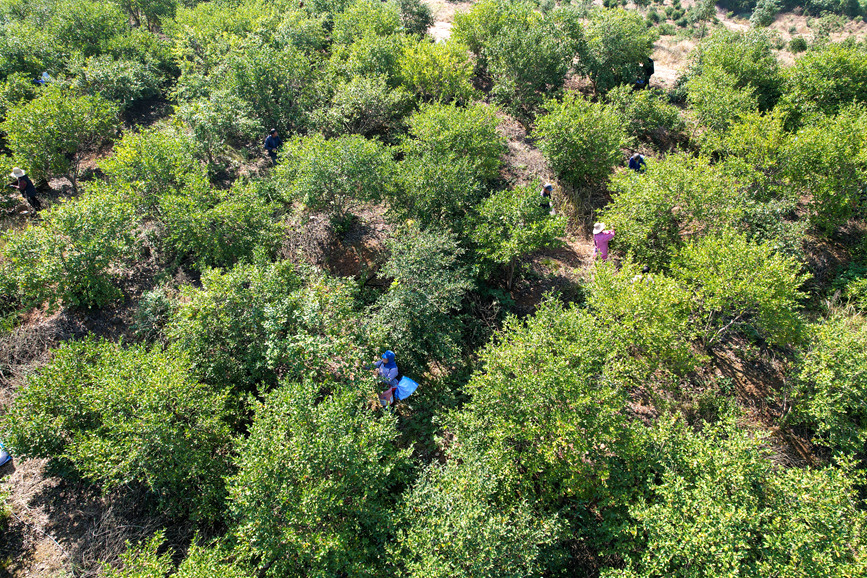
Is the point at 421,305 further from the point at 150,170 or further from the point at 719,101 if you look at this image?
the point at 719,101

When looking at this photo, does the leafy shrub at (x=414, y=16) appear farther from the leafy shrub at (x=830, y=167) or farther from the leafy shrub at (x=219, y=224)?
the leafy shrub at (x=830, y=167)

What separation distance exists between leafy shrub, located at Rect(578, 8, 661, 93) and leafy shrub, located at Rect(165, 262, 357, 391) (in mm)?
18819

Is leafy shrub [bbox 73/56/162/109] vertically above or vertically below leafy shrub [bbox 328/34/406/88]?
below

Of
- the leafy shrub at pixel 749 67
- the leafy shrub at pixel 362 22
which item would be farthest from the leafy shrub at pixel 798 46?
the leafy shrub at pixel 362 22

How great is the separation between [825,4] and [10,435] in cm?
6361

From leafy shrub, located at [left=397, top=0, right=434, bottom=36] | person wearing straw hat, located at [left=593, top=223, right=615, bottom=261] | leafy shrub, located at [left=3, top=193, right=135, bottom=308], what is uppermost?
leafy shrub, located at [left=397, top=0, right=434, bottom=36]

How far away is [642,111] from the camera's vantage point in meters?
18.7

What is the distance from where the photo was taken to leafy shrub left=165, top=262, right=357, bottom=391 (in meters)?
9.20

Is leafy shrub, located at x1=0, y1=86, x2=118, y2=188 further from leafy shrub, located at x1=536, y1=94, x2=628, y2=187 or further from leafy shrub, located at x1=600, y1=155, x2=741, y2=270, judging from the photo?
leafy shrub, located at x1=600, y1=155, x2=741, y2=270

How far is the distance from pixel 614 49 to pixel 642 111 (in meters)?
4.72

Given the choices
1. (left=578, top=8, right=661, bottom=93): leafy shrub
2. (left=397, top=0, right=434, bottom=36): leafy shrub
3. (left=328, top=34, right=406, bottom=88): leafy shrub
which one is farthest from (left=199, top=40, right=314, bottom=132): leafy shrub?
(left=578, top=8, right=661, bottom=93): leafy shrub

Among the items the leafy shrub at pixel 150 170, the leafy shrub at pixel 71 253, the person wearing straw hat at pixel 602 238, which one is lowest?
the person wearing straw hat at pixel 602 238

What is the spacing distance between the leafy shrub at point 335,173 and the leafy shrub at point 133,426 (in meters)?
5.91

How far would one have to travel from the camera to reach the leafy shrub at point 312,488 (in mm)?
7188
